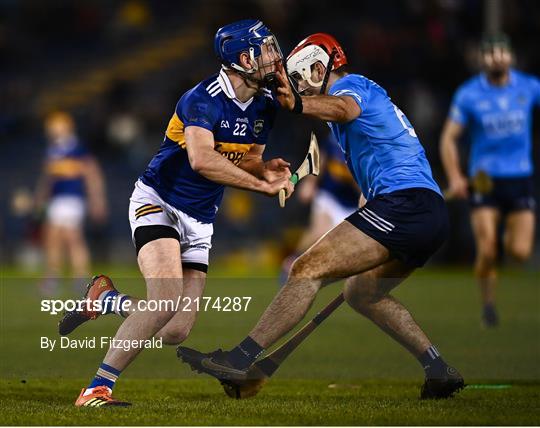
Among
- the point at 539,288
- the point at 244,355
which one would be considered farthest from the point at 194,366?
the point at 539,288

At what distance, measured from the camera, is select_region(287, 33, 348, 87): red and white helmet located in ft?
26.2

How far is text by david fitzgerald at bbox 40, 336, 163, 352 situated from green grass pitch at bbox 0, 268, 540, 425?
92 mm

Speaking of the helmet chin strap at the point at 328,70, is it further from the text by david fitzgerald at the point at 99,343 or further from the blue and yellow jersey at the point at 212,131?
the text by david fitzgerald at the point at 99,343

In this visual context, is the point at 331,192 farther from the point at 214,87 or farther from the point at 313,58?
the point at 214,87

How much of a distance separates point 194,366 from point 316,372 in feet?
6.97

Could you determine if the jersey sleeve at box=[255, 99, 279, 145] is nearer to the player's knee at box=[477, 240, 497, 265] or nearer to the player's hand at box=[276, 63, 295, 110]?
the player's hand at box=[276, 63, 295, 110]

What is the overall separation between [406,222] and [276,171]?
2.86ft

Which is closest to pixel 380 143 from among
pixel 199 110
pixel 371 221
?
pixel 371 221

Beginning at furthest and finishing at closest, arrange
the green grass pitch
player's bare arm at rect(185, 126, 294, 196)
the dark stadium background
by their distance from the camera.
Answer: the dark stadium background < player's bare arm at rect(185, 126, 294, 196) < the green grass pitch

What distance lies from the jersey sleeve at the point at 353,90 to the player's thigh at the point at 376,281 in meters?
1.10

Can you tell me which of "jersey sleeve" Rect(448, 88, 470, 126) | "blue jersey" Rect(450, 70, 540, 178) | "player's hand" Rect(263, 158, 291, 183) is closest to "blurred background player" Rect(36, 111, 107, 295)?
"jersey sleeve" Rect(448, 88, 470, 126)

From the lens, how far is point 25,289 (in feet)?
61.7

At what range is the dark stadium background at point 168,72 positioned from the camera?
23656 mm

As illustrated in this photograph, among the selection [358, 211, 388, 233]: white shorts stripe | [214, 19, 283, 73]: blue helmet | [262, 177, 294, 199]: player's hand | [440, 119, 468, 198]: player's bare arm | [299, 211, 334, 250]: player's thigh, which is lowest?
[299, 211, 334, 250]: player's thigh
